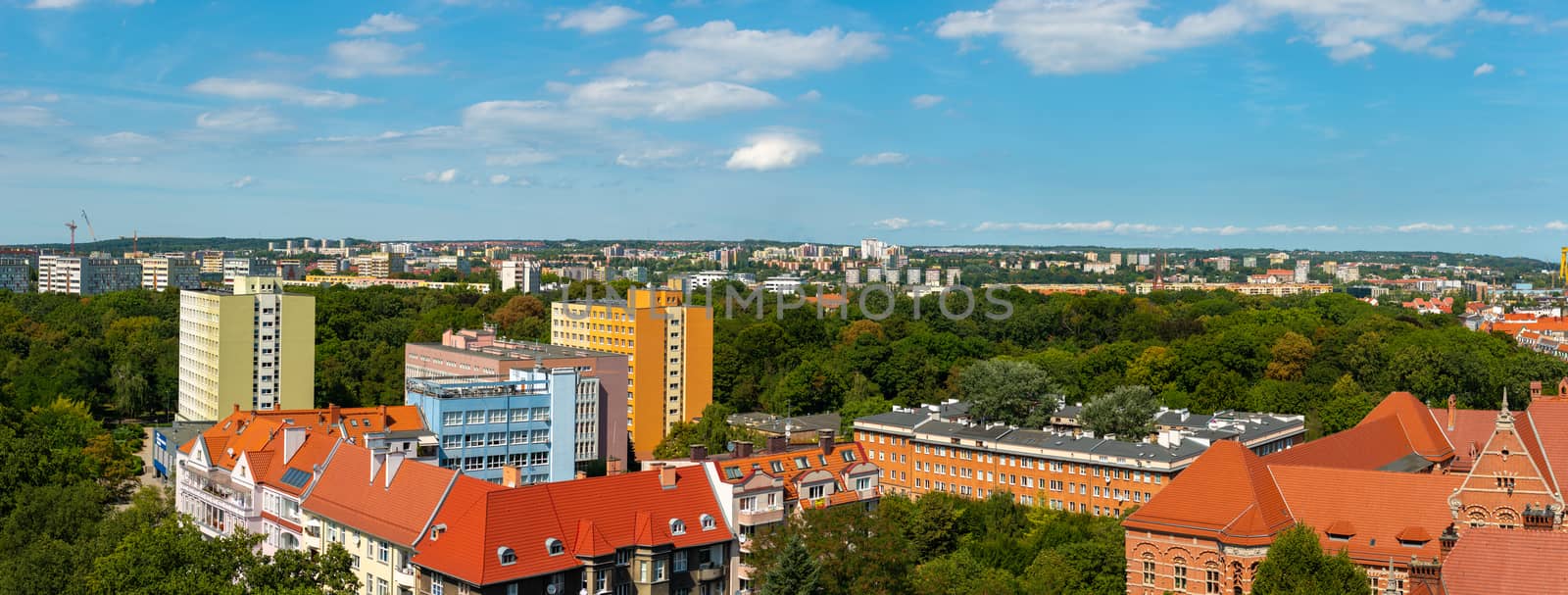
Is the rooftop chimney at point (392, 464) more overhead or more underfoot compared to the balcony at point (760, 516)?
more overhead

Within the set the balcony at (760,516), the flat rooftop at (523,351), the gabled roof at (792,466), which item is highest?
the flat rooftop at (523,351)

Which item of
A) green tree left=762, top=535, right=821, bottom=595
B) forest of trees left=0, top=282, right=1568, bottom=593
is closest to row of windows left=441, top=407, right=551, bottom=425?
forest of trees left=0, top=282, right=1568, bottom=593

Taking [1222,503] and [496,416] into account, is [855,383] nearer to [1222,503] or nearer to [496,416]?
[496,416]

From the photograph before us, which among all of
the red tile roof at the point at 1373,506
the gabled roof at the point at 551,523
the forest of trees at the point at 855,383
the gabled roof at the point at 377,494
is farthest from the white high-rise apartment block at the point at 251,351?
the red tile roof at the point at 1373,506

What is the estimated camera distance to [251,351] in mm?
80562

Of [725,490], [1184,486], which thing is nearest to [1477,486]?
[1184,486]

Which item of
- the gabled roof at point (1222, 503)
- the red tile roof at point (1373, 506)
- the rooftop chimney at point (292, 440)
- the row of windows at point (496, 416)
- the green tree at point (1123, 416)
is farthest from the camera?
the green tree at point (1123, 416)

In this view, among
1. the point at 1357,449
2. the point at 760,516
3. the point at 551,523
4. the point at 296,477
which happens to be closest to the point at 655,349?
the point at 296,477

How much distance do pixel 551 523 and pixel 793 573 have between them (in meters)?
7.53

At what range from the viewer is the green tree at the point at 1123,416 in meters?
64.0

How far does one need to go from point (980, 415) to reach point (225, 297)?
149 ft

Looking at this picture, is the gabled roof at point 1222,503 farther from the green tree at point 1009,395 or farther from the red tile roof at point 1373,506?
the green tree at point 1009,395

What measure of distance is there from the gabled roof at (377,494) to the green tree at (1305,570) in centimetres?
2292

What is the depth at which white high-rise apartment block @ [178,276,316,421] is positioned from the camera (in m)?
79.6
